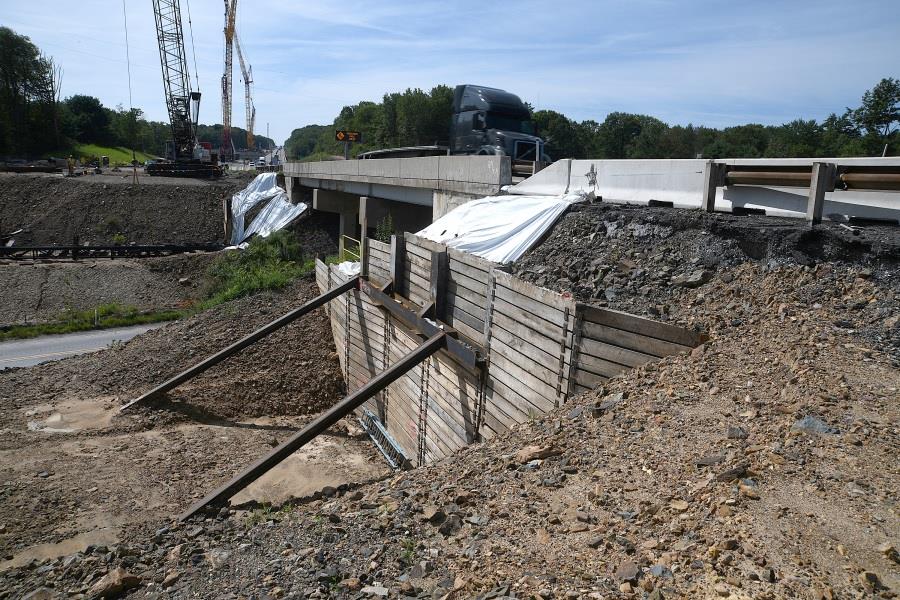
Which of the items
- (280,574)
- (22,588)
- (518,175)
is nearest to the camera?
(280,574)

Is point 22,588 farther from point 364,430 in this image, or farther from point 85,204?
point 85,204

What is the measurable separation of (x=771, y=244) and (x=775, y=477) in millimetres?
3549

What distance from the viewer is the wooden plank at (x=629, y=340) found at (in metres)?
5.96

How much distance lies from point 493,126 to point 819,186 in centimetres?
1337

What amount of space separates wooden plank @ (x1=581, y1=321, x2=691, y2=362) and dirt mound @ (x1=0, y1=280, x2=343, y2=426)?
950 cm

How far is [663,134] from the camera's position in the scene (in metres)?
60.7

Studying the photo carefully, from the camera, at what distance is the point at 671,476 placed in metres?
4.36

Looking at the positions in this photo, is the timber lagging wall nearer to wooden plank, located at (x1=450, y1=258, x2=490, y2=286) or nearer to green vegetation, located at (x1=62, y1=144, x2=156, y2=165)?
wooden plank, located at (x1=450, y1=258, x2=490, y2=286)

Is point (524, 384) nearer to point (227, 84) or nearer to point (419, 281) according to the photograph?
point (419, 281)

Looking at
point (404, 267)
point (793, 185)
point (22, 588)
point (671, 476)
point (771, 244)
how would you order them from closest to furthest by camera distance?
point (671, 476) → point (22, 588) → point (771, 244) → point (793, 185) → point (404, 267)

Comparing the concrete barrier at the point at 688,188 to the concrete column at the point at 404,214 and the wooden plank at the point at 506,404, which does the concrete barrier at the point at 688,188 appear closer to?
the wooden plank at the point at 506,404

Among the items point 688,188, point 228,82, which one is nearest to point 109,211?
point 688,188

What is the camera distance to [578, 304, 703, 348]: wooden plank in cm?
589

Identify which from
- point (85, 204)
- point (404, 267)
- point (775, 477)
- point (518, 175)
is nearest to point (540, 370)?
point (775, 477)
